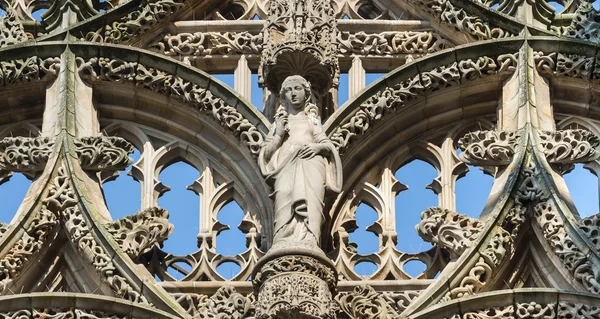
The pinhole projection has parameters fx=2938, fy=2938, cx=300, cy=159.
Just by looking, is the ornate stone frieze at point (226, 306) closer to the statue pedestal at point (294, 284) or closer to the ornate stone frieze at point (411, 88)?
the statue pedestal at point (294, 284)

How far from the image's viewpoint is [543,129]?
33.6 metres

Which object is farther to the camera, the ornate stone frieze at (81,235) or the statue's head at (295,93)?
the statue's head at (295,93)

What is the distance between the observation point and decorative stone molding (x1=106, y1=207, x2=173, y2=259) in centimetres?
3253

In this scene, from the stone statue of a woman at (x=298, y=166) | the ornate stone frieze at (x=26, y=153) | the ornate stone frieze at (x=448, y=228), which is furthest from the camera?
the ornate stone frieze at (x=26, y=153)

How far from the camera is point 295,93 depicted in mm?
32938

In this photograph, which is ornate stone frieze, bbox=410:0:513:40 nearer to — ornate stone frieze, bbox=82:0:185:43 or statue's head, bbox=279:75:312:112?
statue's head, bbox=279:75:312:112

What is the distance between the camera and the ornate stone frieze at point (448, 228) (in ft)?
106

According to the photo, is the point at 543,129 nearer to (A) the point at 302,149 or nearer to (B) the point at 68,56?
(A) the point at 302,149

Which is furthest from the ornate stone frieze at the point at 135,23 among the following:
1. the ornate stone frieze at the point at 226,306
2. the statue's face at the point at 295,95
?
the ornate stone frieze at the point at 226,306

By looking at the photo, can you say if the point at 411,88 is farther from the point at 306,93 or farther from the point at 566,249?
the point at 566,249

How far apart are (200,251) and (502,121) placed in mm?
3892

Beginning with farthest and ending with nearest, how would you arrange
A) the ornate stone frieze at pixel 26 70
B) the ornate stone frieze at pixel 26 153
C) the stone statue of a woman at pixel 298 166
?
the ornate stone frieze at pixel 26 70 → the ornate stone frieze at pixel 26 153 → the stone statue of a woman at pixel 298 166

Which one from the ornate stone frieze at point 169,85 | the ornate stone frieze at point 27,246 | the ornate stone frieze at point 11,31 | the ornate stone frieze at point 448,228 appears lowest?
the ornate stone frieze at point 27,246

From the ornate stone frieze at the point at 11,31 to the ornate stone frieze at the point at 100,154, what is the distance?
1.95 metres
